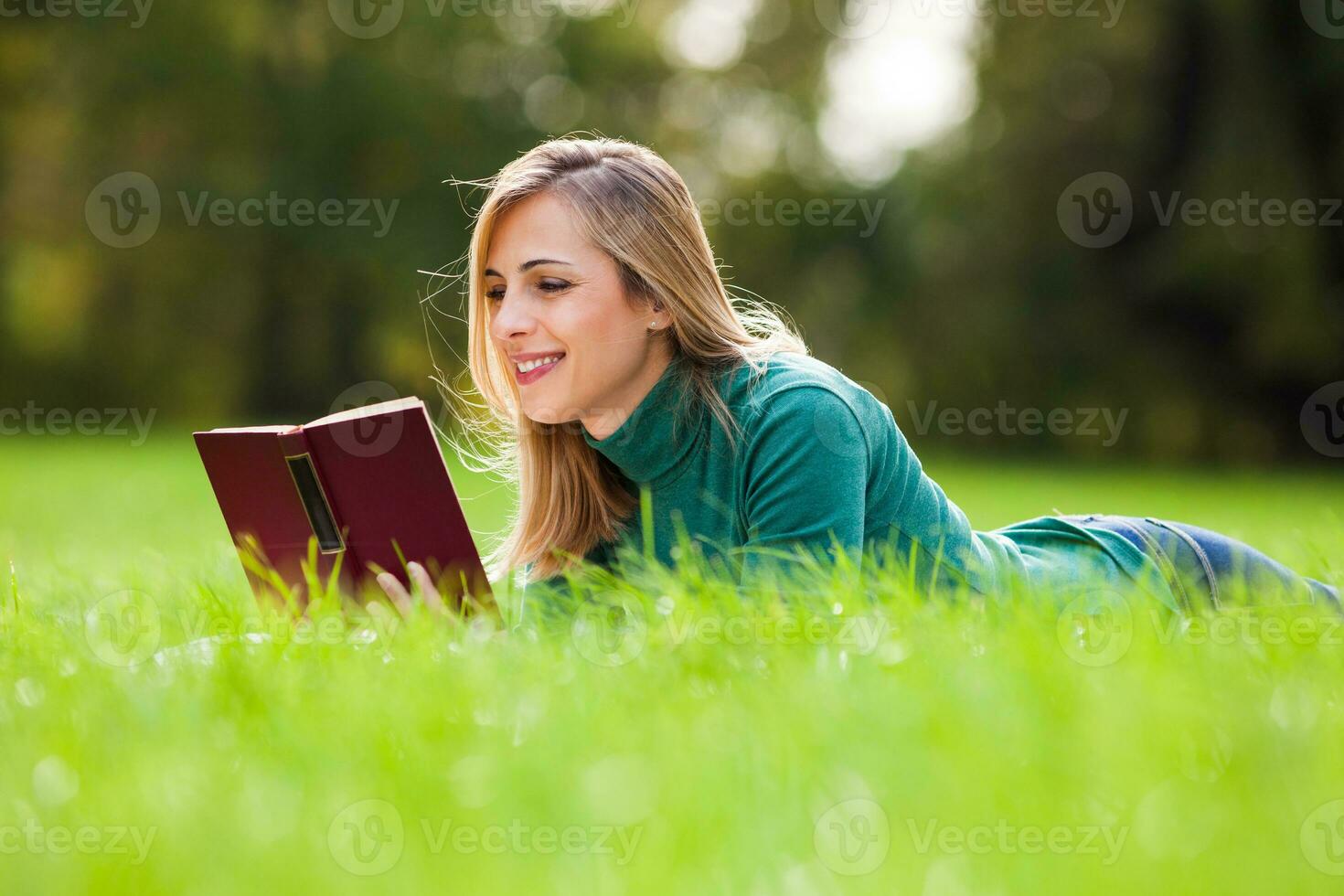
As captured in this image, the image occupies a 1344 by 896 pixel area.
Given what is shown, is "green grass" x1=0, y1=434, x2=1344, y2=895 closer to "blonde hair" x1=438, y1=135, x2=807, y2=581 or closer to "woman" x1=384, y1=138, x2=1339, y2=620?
"woman" x1=384, y1=138, x2=1339, y2=620

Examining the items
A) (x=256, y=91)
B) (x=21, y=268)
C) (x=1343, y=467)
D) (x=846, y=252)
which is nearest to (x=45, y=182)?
(x=21, y=268)

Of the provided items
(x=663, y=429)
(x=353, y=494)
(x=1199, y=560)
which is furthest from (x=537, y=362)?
(x=1199, y=560)

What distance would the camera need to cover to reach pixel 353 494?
262 cm

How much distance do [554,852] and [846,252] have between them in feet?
60.4

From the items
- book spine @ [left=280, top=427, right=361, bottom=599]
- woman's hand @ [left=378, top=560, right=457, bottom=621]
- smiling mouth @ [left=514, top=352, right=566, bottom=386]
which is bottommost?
woman's hand @ [left=378, top=560, right=457, bottom=621]

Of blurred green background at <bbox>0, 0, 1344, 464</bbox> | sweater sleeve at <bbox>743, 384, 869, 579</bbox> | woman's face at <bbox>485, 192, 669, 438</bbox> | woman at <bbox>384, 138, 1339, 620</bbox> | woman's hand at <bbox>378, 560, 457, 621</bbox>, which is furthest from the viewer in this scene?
blurred green background at <bbox>0, 0, 1344, 464</bbox>

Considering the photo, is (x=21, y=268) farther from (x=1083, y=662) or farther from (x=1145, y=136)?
(x=1083, y=662)

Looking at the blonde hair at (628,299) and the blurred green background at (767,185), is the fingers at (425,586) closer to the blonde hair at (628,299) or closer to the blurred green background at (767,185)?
the blonde hair at (628,299)

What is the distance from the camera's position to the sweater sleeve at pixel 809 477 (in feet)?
8.41

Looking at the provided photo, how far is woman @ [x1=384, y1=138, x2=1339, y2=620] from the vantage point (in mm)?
2750

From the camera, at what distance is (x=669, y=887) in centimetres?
129

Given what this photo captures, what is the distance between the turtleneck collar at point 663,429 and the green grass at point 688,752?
0.60m

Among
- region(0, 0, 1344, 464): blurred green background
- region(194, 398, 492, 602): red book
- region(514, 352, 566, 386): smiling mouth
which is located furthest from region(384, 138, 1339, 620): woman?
region(0, 0, 1344, 464): blurred green background

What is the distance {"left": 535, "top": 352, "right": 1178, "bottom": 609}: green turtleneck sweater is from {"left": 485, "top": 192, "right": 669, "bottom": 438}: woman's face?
9cm
